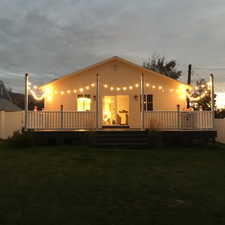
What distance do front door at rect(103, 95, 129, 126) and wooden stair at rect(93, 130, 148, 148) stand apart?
307cm

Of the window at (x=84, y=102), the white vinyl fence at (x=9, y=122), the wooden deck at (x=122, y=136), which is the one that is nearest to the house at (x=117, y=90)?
the window at (x=84, y=102)

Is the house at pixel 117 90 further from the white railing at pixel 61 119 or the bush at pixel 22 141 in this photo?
the bush at pixel 22 141

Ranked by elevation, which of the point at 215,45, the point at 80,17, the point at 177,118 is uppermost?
the point at 80,17

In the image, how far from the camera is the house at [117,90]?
13016 millimetres

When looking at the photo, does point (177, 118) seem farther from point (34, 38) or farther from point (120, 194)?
point (34, 38)

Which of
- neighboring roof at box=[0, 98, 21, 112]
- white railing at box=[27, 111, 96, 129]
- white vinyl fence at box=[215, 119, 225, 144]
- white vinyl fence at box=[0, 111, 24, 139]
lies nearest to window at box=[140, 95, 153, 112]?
white railing at box=[27, 111, 96, 129]

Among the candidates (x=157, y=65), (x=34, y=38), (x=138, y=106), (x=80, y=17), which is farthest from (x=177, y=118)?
(x=157, y=65)

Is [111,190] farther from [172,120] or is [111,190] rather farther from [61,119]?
[172,120]

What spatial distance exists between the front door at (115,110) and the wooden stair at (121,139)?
3.07m

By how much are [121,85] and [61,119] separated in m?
4.11

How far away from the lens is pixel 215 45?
69.6ft

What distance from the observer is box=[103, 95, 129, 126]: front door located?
533 inches

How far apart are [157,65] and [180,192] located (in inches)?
1180

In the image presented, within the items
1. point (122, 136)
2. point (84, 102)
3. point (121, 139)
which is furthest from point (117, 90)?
point (121, 139)
